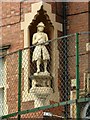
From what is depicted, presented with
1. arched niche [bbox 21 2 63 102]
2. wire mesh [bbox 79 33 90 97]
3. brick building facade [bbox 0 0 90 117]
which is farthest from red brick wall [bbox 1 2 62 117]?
wire mesh [bbox 79 33 90 97]

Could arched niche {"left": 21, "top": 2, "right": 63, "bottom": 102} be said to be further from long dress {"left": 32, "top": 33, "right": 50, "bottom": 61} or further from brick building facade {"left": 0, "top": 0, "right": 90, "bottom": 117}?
long dress {"left": 32, "top": 33, "right": 50, "bottom": 61}

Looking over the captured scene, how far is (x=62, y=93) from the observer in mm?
11992

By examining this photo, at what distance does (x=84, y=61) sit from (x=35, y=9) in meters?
1.51

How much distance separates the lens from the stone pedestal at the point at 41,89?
11680 millimetres

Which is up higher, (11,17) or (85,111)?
(11,17)

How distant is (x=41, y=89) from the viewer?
11.8 metres

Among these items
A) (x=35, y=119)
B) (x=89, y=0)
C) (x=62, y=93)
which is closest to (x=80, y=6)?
(x=89, y=0)

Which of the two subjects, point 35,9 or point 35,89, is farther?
point 35,9

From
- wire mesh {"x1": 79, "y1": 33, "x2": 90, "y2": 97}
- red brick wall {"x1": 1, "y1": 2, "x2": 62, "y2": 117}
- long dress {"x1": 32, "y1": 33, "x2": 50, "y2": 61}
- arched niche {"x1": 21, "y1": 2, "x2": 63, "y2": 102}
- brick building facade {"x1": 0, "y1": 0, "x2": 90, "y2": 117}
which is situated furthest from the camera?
brick building facade {"x1": 0, "y1": 0, "x2": 90, "y2": 117}

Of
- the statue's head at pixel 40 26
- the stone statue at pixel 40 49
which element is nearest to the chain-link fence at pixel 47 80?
the stone statue at pixel 40 49

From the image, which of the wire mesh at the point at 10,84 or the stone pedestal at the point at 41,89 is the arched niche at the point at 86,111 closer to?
the stone pedestal at the point at 41,89

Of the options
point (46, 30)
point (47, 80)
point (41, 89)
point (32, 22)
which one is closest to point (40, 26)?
point (32, 22)

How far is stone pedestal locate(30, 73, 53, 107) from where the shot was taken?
11680mm

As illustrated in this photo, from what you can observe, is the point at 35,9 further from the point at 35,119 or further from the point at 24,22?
the point at 35,119
